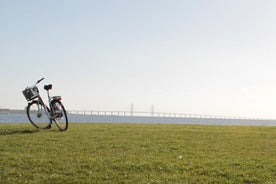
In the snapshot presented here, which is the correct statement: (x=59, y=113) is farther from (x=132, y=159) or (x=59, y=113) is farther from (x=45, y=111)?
(x=132, y=159)

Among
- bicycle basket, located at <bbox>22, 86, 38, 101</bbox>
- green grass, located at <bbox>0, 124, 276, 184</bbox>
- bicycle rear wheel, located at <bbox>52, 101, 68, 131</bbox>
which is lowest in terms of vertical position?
green grass, located at <bbox>0, 124, 276, 184</bbox>

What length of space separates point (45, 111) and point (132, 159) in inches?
358

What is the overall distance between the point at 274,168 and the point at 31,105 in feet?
43.2

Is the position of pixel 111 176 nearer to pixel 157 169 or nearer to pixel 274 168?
pixel 157 169

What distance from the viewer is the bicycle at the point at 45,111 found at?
18.8m

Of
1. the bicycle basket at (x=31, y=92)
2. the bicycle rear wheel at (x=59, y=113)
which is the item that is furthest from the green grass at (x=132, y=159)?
the bicycle basket at (x=31, y=92)

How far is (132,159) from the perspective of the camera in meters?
11.5

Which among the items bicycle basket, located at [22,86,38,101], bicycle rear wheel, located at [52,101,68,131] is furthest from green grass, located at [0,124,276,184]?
bicycle basket, located at [22,86,38,101]

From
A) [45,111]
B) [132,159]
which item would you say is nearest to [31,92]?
[45,111]

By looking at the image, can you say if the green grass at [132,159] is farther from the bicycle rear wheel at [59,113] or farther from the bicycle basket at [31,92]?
the bicycle basket at [31,92]

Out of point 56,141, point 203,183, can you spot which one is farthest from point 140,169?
point 56,141

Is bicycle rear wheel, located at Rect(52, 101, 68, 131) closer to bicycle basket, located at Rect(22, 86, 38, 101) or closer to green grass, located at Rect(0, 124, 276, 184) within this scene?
bicycle basket, located at Rect(22, 86, 38, 101)

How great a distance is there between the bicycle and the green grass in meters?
2.43

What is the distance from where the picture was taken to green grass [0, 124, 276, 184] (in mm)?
9594
